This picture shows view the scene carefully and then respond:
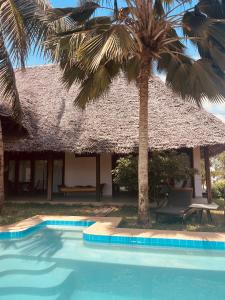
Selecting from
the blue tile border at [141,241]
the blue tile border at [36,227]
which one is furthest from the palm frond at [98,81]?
the blue tile border at [141,241]

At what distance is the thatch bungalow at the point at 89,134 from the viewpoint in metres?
11.5

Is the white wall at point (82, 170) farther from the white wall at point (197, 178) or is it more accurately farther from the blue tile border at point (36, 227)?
the blue tile border at point (36, 227)

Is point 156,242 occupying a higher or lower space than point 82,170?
lower

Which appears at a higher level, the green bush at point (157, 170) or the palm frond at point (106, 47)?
the palm frond at point (106, 47)

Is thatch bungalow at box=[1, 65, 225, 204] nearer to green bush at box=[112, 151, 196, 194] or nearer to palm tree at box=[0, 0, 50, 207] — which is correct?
palm tree at box=[0, 0, 50, 207]

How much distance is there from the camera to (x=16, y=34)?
6930 mm

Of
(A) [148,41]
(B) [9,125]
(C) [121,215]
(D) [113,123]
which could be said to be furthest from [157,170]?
(B) [9,125]

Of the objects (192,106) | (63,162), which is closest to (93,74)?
(192,106)

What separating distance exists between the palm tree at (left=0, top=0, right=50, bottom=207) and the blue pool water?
426 centimetres

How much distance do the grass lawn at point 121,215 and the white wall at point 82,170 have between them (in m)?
3.33

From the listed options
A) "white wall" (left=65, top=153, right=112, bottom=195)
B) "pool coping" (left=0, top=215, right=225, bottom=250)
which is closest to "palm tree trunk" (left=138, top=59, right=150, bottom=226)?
"pool coping" (left=0, top=215, right=225, bottom=250)

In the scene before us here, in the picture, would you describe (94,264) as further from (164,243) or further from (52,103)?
(52,103)

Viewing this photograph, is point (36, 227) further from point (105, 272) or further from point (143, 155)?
point (143, 155)

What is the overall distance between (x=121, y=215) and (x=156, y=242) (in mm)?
3551
